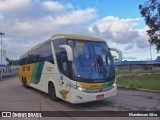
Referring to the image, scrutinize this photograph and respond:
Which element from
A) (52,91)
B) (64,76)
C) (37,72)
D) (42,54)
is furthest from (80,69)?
(37,72)

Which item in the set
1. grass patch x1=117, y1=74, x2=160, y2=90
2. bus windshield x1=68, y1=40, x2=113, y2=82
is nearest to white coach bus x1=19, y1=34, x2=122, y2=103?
bus windshield x1=68, y1=40, x2=113, y2=82

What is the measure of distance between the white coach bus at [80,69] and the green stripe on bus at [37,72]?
243 centimetres

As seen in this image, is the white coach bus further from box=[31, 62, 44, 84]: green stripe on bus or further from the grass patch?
the grass patch

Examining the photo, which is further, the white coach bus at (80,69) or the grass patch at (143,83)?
the grass patch at (143,83)

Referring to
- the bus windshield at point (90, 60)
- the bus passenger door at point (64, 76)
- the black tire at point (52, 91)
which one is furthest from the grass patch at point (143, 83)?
the bus passenger door at point (64, 76)

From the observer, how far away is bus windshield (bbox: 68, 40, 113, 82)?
41.4 ft

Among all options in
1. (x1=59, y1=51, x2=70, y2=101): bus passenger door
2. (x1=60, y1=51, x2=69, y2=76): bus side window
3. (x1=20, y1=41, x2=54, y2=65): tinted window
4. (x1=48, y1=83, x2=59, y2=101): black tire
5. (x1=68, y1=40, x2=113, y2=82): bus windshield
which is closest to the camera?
(x1=68, y1=40, x2=113, y2=82): bus windshield

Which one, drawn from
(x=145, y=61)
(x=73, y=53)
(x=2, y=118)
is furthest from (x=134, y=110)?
(x=145, y=61)

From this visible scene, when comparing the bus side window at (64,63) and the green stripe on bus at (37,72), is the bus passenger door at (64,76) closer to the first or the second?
the bus side window at (64,63)

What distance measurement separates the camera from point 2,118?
10.5 metres

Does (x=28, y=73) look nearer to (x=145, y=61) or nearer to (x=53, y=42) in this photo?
(x=53, y=42)

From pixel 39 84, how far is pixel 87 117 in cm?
804

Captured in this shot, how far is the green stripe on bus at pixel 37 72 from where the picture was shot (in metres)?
18.0

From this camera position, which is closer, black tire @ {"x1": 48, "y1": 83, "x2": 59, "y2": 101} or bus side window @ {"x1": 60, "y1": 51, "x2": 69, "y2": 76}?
bus side window @ {"x1": 60, "y1": 51, "x2": 69, "y2": 76}
